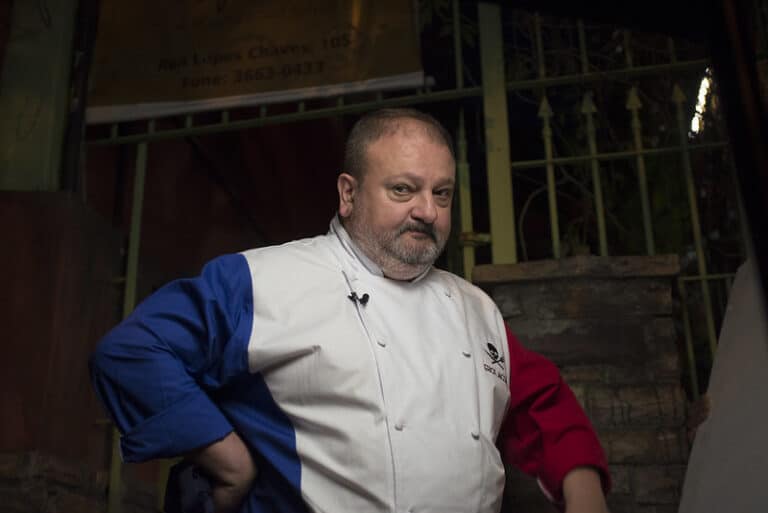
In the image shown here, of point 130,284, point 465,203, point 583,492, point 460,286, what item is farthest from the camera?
point 130,284

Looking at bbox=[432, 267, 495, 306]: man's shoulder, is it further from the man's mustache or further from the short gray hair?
the short gray hair

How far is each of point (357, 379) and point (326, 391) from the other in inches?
2.7

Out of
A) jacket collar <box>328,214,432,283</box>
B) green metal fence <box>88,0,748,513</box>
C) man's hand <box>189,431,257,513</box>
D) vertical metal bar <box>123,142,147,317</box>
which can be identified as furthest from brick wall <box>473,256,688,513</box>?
vertical metal bar <box>123,142,147,317</box>

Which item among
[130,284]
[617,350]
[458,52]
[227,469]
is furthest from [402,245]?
[130,284]

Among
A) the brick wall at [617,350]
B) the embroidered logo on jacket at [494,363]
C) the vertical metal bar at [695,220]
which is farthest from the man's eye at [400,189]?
the vertical metal bar at [695,220]

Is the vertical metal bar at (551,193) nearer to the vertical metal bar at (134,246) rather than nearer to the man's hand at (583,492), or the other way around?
the man's hand at (583,492)

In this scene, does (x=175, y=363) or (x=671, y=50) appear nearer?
(x=175, y=363)

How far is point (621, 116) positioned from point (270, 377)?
2.72 metres

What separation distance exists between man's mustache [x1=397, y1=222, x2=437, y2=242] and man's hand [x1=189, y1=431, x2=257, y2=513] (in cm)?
60

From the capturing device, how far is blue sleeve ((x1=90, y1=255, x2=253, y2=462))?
149 cm

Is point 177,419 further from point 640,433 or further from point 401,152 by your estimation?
point 640,433

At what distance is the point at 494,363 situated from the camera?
1.80 metres

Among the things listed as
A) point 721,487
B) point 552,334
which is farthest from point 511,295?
point 721,487

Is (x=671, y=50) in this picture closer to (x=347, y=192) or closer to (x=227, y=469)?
(x=347, y=192)
